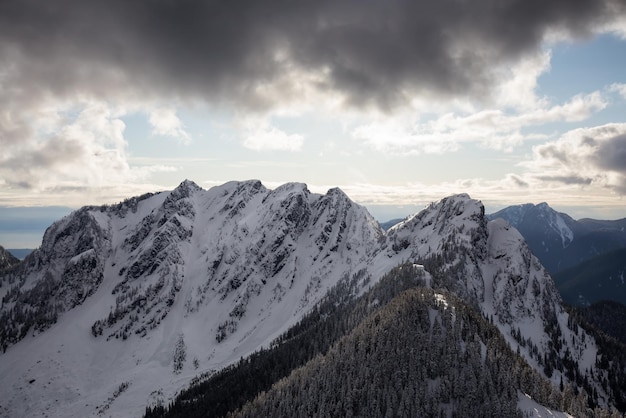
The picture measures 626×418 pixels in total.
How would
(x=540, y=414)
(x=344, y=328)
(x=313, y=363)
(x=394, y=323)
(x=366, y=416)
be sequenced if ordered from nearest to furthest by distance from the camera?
(x=540, y=414), (x=366, y=416), (x=394, y=323), (x=313, y=363), (x=344, y=328)

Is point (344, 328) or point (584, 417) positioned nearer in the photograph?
point (584, 417)

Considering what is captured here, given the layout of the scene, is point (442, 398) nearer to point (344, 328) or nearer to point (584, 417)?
point (584, 417)

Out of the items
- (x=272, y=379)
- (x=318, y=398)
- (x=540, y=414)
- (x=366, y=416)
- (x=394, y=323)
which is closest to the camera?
(x=540, y=414)

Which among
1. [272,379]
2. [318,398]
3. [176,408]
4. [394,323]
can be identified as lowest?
[176,408]

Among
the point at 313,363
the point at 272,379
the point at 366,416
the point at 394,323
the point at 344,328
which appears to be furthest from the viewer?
the point at 344,328

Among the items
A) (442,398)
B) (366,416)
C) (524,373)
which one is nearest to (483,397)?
(442,398)

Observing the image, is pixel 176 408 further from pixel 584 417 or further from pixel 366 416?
pixel 584 417

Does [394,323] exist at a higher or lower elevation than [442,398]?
higher

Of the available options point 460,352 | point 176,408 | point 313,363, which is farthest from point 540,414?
point 176,408

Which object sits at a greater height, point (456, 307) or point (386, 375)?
→ point (456, 307)
